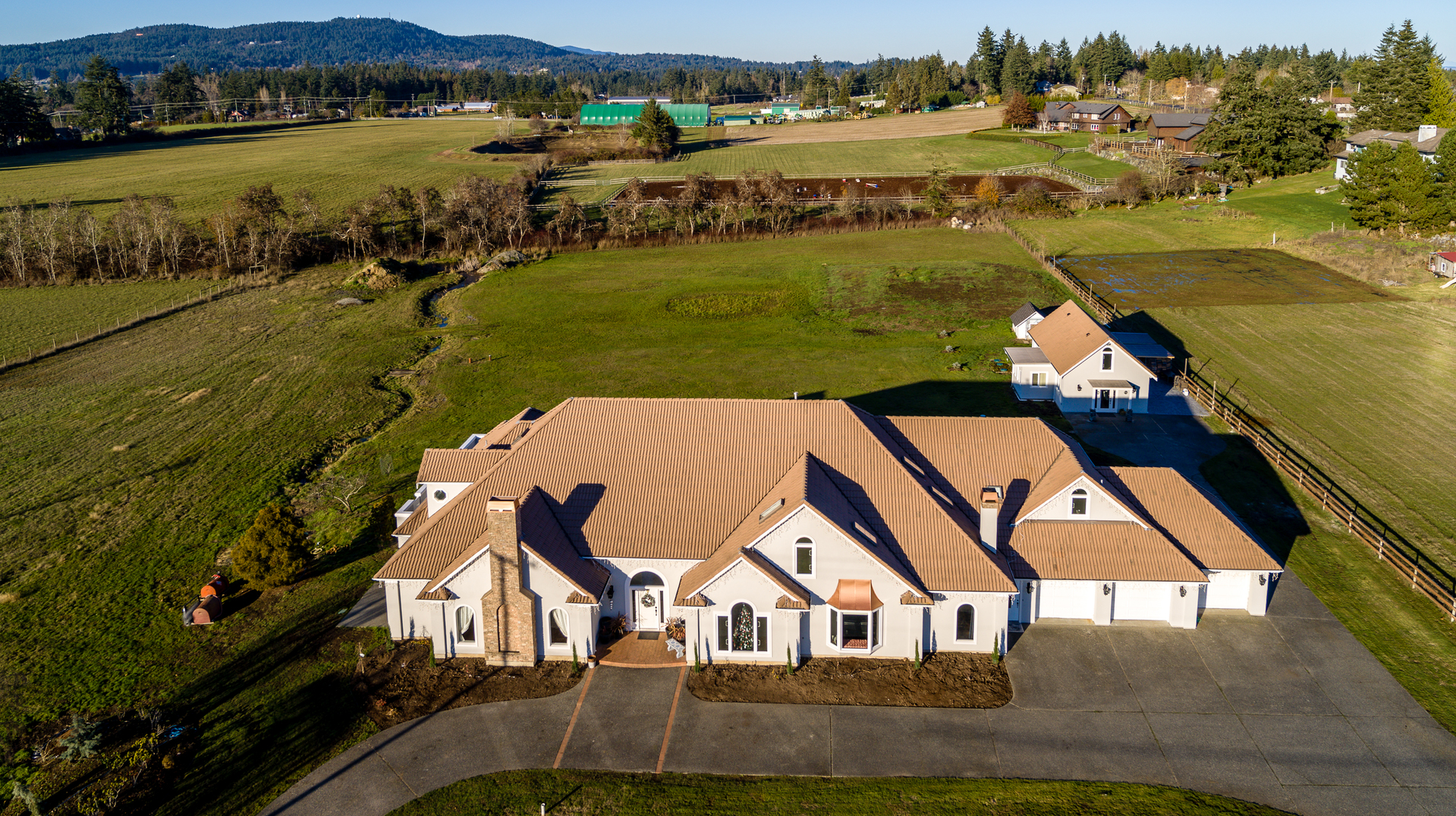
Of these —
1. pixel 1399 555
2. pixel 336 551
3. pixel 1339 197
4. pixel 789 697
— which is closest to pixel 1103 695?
pixel 789 697

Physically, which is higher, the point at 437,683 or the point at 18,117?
the point at 18,117

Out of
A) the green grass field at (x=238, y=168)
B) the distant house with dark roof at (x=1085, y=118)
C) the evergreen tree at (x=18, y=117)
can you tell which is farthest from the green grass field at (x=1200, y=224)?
the evergreen tree at (x=18, y=117)

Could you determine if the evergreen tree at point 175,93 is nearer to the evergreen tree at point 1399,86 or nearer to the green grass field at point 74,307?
the green grass field at point 74,307

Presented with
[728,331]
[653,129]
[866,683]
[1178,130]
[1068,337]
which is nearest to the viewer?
[866,683]

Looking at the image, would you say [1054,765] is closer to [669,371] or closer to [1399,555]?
[1399,555]

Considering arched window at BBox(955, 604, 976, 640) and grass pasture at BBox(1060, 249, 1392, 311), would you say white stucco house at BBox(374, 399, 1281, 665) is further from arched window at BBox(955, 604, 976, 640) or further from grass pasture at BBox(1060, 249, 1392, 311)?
grass pasture at BBox(1060, 249, 1392, 311)

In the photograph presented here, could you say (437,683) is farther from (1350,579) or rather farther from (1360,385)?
(1360,385)

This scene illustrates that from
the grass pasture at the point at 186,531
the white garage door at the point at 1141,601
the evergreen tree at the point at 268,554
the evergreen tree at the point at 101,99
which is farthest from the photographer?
the evergreen tree at the point at 101,99

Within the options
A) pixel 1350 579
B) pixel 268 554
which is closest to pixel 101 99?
pixel 268 554
